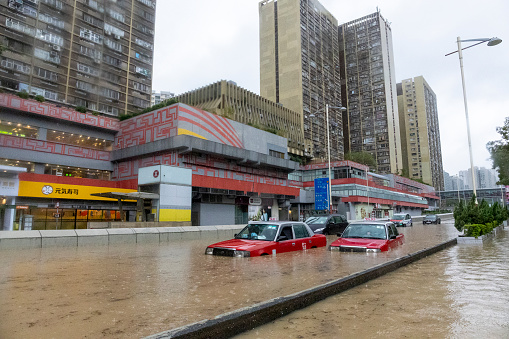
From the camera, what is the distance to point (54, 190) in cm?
3050

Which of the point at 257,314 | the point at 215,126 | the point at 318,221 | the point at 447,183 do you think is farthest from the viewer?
the point at 447,183


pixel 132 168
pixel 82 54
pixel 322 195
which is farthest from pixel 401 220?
pixel 82 54

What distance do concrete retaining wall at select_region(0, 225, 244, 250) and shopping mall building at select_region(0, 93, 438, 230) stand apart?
707 cm

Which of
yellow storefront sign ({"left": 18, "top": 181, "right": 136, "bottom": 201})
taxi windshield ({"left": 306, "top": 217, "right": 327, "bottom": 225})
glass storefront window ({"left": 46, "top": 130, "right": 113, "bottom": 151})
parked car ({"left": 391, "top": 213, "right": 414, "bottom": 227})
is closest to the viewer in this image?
taxi windshield ({"left": 306, "top": 217, "right": 327, "bottom": 225})

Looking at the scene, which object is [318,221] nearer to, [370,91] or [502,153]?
[502,153]

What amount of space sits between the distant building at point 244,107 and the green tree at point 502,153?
93.7ft

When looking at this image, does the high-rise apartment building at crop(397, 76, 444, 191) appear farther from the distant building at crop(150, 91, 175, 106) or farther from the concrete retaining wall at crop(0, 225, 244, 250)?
the concrete retaining wall at crop(0, 225, 244, 250)

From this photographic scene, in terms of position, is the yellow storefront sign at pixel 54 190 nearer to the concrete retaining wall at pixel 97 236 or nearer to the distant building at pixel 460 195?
the concrete retaining wall at pixel 97 236

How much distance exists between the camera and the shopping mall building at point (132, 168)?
29361 mm

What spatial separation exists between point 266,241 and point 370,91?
354 ft

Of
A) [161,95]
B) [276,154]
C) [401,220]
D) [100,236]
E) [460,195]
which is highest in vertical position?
[161,95]

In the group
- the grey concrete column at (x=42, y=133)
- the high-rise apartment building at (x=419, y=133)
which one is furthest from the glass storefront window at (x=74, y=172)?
the high-rise apartment building at (x=419, y=133)

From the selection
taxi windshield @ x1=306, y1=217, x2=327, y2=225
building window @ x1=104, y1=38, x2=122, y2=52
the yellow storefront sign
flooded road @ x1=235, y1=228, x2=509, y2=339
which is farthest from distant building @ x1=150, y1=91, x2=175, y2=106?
flooded road @ x1=235, y1=228, x2=509, y2=339

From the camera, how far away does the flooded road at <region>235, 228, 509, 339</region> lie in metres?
3.77
